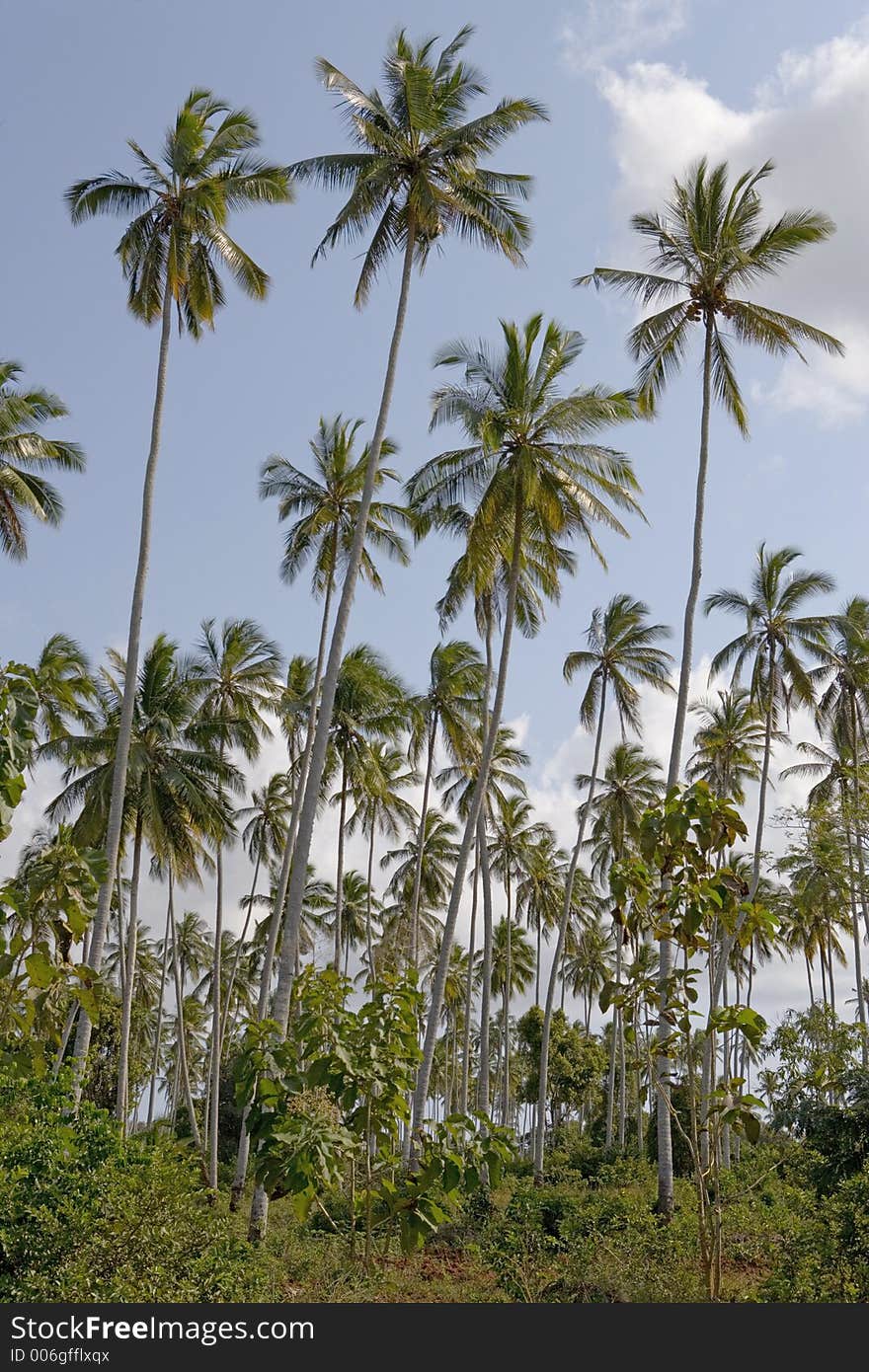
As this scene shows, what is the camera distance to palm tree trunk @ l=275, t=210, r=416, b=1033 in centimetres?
1435

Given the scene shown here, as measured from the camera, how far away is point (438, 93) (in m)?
16.5

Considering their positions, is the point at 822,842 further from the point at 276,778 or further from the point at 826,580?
the point at 276,778

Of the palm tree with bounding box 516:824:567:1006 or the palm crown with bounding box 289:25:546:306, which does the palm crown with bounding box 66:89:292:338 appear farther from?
the palm tree with bounding box 516:824:567:1006

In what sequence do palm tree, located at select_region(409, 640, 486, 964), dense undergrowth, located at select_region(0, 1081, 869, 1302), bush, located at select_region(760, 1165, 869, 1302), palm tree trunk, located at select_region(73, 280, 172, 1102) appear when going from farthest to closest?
palm tree, located at select_region(409, 640, 486, 964)
palm tree trunk, located at select_region(73, 280, 172, 1102)
bush, located at select_region(760, 1165, 869, 1302)
dense undergrowth, located at select_region(0, 1081, 869, 1302)

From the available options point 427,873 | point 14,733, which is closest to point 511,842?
point 427,873

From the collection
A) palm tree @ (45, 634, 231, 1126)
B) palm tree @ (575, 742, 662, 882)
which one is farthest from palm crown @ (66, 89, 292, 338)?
palm tree @ (575, 742, 662, 882)

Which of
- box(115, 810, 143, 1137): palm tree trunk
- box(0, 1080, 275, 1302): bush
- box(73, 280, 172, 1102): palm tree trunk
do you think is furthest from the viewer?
box(115, 810, 143, 1137): palm tree trunk

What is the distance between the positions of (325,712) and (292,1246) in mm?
7325

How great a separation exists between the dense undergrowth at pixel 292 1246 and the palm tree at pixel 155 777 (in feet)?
34.0

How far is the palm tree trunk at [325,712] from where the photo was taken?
1435 centimetres

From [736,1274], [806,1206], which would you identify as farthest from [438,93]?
[736,1274]

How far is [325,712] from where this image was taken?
48.3ft

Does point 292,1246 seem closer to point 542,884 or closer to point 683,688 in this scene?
point 683,688

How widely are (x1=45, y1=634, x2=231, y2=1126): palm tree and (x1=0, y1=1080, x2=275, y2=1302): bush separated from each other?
14.7 m
